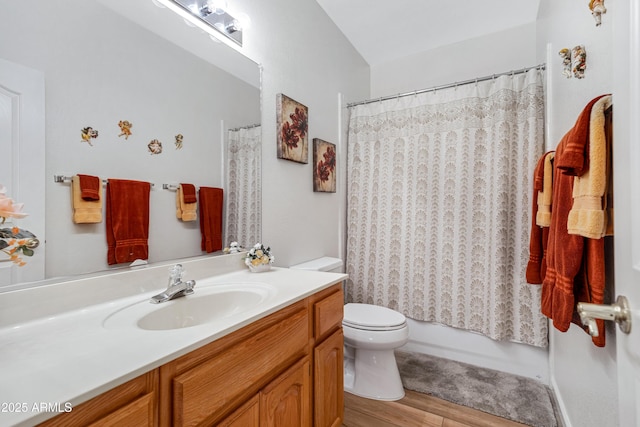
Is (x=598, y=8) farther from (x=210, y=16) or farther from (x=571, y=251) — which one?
(x=210, y=16)

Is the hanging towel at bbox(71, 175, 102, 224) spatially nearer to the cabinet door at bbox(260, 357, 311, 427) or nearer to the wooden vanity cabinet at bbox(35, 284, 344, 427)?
the wooden vanity cabinet at bbox(35, 284, 344, 427)

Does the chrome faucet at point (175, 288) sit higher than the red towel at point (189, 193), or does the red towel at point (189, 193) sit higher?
the red towel at point (189, 193)

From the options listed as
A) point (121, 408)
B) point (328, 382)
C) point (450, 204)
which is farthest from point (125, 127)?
point (450, 204)

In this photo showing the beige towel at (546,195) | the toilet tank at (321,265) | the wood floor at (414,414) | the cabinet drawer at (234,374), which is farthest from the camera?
the toilet tank at (321,265)

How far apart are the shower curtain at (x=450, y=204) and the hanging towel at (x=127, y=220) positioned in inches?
66.4

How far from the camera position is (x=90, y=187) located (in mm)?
946

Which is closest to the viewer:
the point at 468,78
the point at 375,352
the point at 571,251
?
the point at 571,251

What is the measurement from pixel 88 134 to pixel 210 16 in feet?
2.65

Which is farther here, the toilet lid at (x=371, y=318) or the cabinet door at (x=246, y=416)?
the toilet lid at (x=371, y=318)

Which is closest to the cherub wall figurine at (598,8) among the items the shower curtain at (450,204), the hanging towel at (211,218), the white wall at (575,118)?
the white wall at (575,118)

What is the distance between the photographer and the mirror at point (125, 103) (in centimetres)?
86

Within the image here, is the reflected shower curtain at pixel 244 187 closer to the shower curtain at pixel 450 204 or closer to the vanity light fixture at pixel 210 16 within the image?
the vanity light fixture at pixel 210 16

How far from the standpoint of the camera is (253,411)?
86 cm

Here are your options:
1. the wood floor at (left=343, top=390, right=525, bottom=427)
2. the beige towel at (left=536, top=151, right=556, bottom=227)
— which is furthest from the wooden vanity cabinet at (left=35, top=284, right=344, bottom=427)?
the beige towel at (left=536, top=151, right=556, bottom=227)
